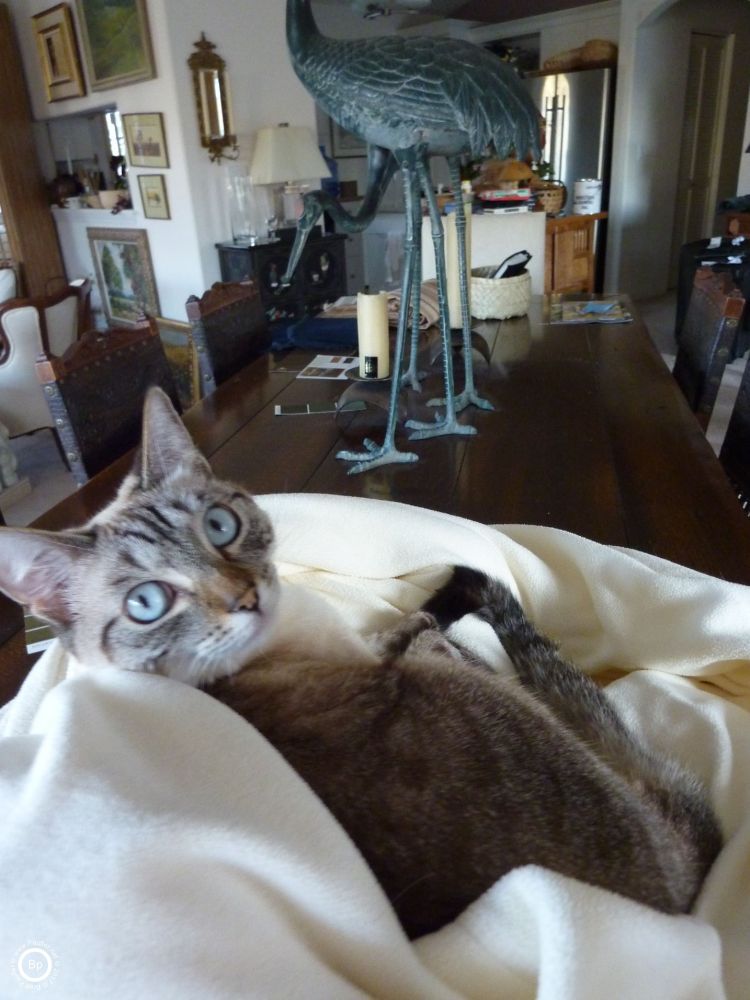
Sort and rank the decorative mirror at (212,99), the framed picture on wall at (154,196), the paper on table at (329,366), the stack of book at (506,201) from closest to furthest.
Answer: the paper on table at (329,366) → the stack of book at (506,201) → the decorative mirror at (212,99) → the framed picture on wall at (154,196)

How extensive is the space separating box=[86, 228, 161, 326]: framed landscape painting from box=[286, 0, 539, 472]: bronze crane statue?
3.17 meters

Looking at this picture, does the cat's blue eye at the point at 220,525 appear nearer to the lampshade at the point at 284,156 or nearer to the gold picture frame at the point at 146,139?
the lampshade at the point at 284,156

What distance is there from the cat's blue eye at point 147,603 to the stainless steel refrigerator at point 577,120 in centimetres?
545

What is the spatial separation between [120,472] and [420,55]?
0.81 metres

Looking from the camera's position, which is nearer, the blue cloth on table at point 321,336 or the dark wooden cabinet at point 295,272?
the blue cloth on table at point 321,336

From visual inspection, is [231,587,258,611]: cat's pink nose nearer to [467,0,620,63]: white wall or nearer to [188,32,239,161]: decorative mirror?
[188,32,239,161]: decorative mirror

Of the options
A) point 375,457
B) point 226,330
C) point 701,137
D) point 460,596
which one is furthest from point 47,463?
point 701,137

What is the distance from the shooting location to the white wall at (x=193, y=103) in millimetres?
3400

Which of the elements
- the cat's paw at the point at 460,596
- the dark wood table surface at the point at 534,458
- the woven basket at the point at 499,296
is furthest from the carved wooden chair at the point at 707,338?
the cat's paw at the point at 460,596

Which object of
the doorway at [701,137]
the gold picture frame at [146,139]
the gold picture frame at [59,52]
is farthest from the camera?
the doorway at [701,137]

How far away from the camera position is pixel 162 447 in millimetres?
705

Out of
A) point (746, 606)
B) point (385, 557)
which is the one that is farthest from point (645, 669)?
point (385, 557)

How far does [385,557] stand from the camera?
762mm

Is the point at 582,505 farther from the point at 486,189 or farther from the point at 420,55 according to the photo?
the point at 486,189
